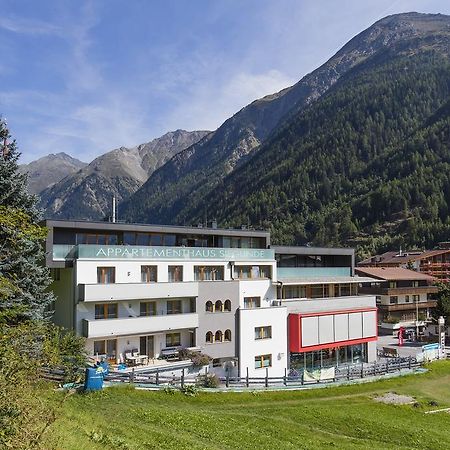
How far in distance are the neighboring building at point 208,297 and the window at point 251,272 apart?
0.09 metres

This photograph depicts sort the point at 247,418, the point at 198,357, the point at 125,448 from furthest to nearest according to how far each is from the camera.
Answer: the point at 198,357, the point at 247,418, the point at 125,448

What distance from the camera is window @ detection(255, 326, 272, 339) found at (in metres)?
40.9

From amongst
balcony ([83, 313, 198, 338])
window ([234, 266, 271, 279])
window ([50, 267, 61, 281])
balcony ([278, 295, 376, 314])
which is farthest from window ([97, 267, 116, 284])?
balcony ([278, 295, 376, 314])

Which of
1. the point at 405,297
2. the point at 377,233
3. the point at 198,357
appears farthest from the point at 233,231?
the point at 377,233

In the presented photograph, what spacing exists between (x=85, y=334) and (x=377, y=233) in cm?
15050

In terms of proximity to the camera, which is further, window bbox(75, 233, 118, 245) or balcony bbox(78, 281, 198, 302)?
window bbox(75, 233, 118, 245)

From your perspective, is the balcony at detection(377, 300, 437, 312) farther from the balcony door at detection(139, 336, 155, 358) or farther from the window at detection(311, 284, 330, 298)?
the balcony door at detection(139, 336, 155, 358)

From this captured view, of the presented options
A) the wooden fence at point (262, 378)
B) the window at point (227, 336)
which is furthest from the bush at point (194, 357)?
the window at point (227, 336)

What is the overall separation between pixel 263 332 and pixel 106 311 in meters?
13.5

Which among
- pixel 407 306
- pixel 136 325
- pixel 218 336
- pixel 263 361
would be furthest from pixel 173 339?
pixel 407 306

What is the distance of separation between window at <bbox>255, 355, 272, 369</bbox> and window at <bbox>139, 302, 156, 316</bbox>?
31.9 ft

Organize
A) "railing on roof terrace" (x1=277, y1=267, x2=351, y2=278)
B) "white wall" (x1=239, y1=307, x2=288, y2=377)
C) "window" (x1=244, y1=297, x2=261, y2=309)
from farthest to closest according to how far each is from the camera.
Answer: "railing on roof terrace" (x1=277, y1=267, x2=351, y2=278)
"window" (x1=244, y1=297, x2=261, y2=309)
"white wall" (x1=239, y1=307, x2=288, y2=377)

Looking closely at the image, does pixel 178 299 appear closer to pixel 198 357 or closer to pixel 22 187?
pixel 198 357

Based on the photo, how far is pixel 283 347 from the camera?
42000mm
